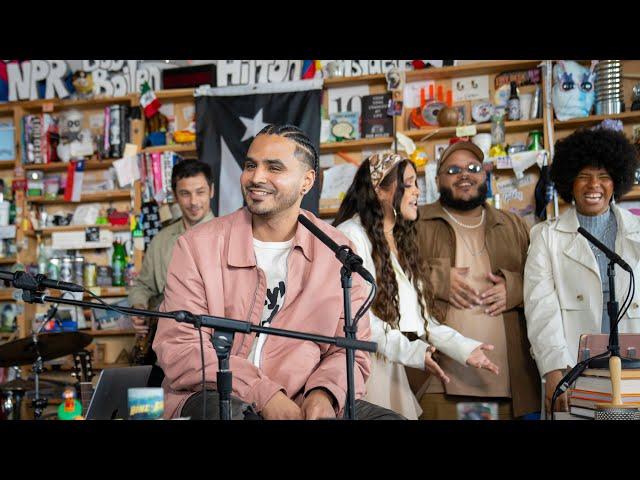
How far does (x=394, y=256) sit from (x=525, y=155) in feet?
6.47

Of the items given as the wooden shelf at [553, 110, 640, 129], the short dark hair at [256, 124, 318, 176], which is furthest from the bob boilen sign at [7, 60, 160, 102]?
the short dark hair at [256, 124, 318, 176]

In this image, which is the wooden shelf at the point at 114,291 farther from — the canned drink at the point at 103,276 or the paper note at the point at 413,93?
the paper note at the point at 413,93

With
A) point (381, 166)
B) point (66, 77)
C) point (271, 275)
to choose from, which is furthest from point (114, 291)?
point (271, 275)

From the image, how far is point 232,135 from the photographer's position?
561 cm

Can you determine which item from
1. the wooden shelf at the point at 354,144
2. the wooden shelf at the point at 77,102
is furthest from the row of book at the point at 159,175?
the wooden shelf at the point at 354,144

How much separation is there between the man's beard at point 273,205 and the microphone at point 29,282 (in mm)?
907

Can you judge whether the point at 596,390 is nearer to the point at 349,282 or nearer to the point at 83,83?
the point at 349,282

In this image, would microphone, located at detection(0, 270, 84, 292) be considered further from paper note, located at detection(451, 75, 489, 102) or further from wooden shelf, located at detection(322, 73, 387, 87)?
paper note, located at detection(451, 75, 489, 102)

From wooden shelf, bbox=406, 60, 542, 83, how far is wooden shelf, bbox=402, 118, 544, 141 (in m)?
0.44

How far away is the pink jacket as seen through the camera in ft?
8.00

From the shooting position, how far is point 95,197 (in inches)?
235

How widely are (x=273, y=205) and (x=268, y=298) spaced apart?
0.35 metres
